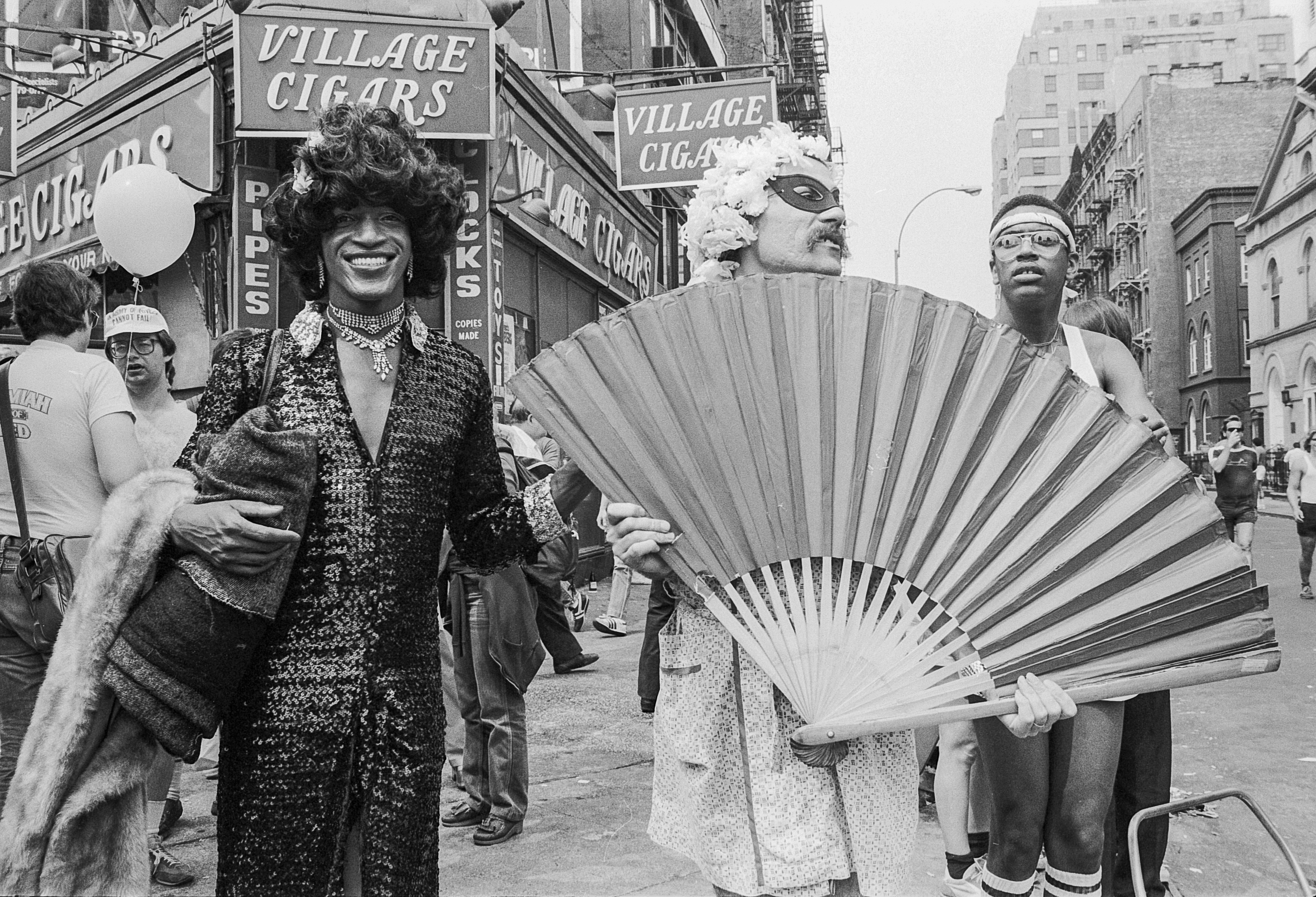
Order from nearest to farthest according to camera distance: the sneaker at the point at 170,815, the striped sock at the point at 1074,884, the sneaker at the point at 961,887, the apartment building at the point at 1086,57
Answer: the striped sock at the point at 1074,884 → the sneaker at the point at 961,887 → the sneaker at the point at 170,815 → the apartment building at the point at 1086,57

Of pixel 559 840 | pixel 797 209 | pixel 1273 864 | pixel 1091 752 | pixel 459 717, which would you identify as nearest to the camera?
pixel 797 209

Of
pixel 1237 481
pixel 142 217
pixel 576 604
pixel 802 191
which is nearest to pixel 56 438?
pixel 802 191

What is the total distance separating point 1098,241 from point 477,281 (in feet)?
208

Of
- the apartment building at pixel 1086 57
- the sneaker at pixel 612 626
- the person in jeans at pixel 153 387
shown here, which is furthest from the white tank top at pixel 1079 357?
the apartment building at pixel 1086 57

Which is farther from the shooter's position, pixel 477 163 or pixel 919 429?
pixel 477 163

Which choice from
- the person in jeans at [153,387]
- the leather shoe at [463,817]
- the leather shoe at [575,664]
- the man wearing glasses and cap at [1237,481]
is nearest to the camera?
the person in jeans at [153,387]

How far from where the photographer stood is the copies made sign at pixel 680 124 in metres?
10.1

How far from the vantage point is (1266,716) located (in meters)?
6.05

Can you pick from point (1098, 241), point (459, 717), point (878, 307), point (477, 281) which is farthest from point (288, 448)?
point (1098, 241)

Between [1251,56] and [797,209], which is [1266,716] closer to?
[797,209]

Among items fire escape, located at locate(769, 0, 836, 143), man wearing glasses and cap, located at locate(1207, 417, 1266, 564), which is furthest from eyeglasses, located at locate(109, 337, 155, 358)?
fire escape, located at locate(769, 0, 836, 143)

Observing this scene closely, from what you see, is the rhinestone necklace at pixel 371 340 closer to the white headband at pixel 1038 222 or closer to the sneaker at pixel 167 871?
the white headband at pixel 1038 222

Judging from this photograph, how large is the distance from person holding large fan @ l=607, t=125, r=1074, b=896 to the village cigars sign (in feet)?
25.9

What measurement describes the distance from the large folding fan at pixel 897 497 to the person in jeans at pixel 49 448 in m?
2.01
